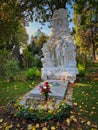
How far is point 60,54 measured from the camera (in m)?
11.6

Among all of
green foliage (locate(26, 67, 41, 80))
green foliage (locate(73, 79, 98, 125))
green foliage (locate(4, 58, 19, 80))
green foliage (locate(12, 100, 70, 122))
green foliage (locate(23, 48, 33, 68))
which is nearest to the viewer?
green foliage (locate(12, 100, 70, 122))

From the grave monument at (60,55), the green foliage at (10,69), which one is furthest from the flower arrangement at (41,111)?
the green foliage at (10,69)

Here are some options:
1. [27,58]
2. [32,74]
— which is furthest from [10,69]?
[27,58]

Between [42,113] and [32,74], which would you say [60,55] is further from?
[42,113]

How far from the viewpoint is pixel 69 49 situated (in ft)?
37.3

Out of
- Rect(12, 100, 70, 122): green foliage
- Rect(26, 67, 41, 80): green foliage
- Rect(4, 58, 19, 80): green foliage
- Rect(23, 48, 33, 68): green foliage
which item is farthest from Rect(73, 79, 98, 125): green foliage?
Rect(23, 48, 33, 68): green foliage

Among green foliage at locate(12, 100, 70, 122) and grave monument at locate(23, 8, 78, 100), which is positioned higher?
grave monument at locate(23, 8, 78, 100)

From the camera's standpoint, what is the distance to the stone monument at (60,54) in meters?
11.2

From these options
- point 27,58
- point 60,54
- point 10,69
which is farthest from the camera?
point 27,58

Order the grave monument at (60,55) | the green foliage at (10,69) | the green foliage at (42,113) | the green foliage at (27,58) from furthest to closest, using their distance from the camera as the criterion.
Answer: the green foliage at (27,58) < the green foliage at (10,69) < the grave monument at (60,55) < the green foliage at (42,113)

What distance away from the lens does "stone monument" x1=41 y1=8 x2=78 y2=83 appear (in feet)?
36.8

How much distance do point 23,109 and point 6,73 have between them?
7.29 metres

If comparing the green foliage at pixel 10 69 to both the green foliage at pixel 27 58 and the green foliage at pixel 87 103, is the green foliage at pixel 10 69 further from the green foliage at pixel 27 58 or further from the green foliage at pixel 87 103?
the green foliage at pixel 27 58

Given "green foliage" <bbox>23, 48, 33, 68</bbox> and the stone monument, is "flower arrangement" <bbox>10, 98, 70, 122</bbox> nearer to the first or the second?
the stone monument
